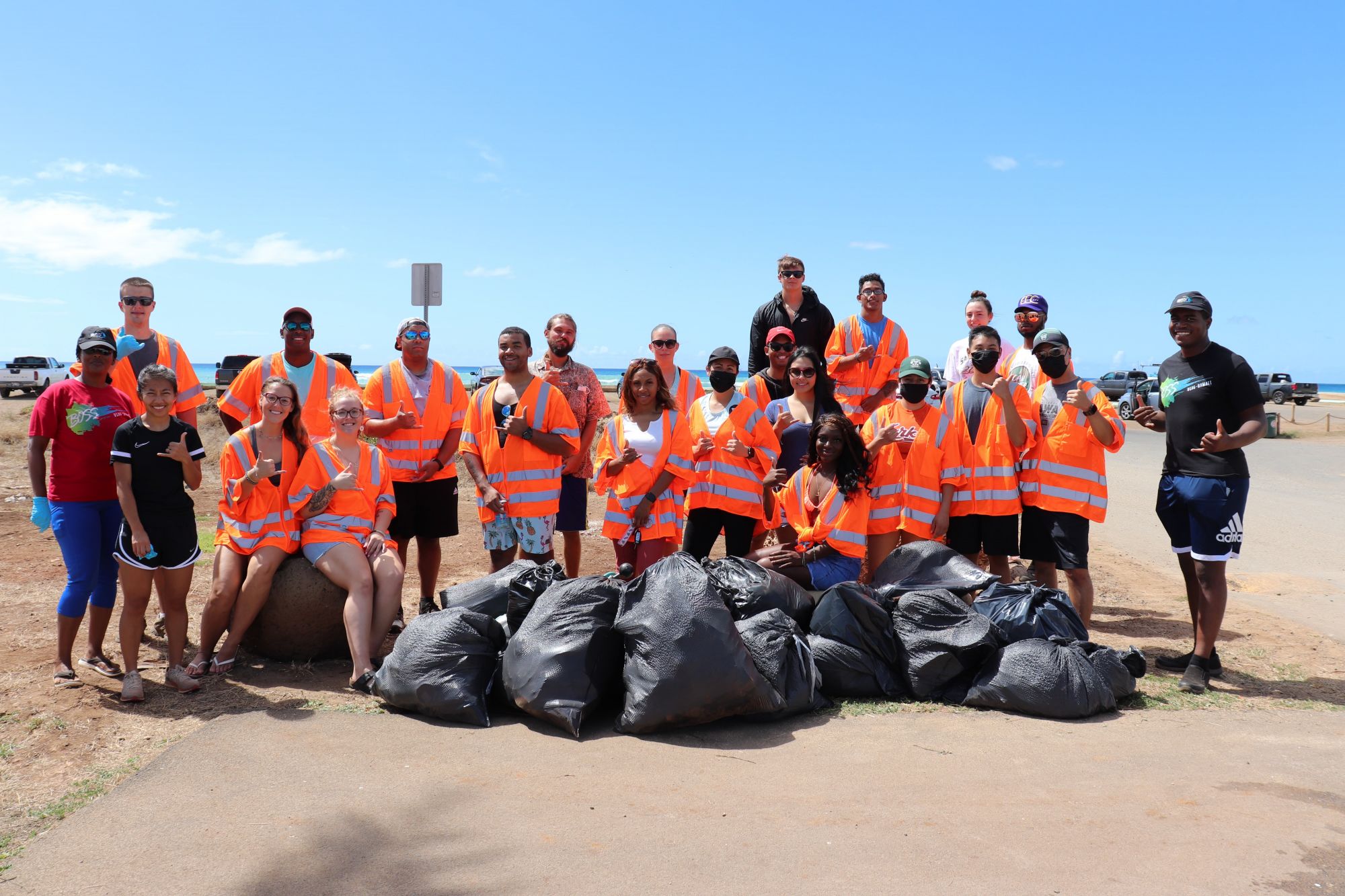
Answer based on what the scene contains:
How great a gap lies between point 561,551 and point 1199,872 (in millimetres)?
6318

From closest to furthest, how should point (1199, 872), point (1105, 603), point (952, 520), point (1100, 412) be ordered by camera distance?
1. point (1199, 872)
2. point (1100, 412)
3. point (952, 520)
4. point (1105, 603)

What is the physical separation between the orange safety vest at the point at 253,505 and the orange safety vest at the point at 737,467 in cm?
229

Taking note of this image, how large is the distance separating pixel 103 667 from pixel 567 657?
2614 mm

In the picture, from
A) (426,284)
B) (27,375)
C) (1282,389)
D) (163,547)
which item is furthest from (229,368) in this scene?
(1282,389)

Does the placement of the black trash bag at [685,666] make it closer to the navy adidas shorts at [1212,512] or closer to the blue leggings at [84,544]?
the navy adidas shorts at [1212,512]

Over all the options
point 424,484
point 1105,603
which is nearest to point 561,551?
point 424,484

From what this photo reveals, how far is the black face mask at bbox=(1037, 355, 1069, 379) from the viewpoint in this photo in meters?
5.68

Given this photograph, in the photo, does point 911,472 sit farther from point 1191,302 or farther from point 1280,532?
point 1280,532

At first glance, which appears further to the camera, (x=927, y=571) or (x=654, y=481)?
(x=654, y=481)

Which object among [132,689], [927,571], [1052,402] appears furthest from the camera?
[1052,402]

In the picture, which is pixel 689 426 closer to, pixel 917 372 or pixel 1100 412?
pixel 917 372

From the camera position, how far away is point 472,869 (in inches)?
116

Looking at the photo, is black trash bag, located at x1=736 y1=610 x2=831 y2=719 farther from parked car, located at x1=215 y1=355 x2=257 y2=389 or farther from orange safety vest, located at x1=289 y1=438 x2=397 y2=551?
parked car, located at x1=215 y1=355 x2=257 y2=389

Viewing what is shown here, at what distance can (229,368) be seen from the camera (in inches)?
1352
